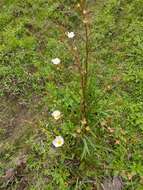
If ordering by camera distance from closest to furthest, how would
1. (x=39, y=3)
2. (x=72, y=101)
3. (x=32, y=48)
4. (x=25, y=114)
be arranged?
1. (x=72, y=101)
2. (x=25, y=114)
3. (x=32, y=48)
4. (x=39, y=3)

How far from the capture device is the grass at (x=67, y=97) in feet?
10.2

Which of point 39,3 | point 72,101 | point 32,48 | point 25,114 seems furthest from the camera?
point 39,3

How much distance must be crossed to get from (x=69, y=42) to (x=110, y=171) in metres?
1.70

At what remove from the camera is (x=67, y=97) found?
11.5 ft

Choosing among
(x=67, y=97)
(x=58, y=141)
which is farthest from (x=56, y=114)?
(x=67, y=97)

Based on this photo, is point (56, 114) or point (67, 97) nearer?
point (56, 114)

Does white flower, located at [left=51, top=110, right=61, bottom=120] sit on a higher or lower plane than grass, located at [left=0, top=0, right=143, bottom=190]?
higher

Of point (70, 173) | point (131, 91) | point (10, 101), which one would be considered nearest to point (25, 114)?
point (10, 101)

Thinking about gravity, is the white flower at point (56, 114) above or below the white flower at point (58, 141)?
above

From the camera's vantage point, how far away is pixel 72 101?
339 cm

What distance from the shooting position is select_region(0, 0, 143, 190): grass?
122 inches

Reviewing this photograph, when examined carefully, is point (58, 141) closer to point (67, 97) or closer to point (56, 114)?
A: point (56, 114)

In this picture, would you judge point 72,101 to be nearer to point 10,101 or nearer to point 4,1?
point 10,101

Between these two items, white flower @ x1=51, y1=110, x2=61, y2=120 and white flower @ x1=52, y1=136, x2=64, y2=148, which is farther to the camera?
white flower @ x1=51, y1=110, x2=61, y2=120
